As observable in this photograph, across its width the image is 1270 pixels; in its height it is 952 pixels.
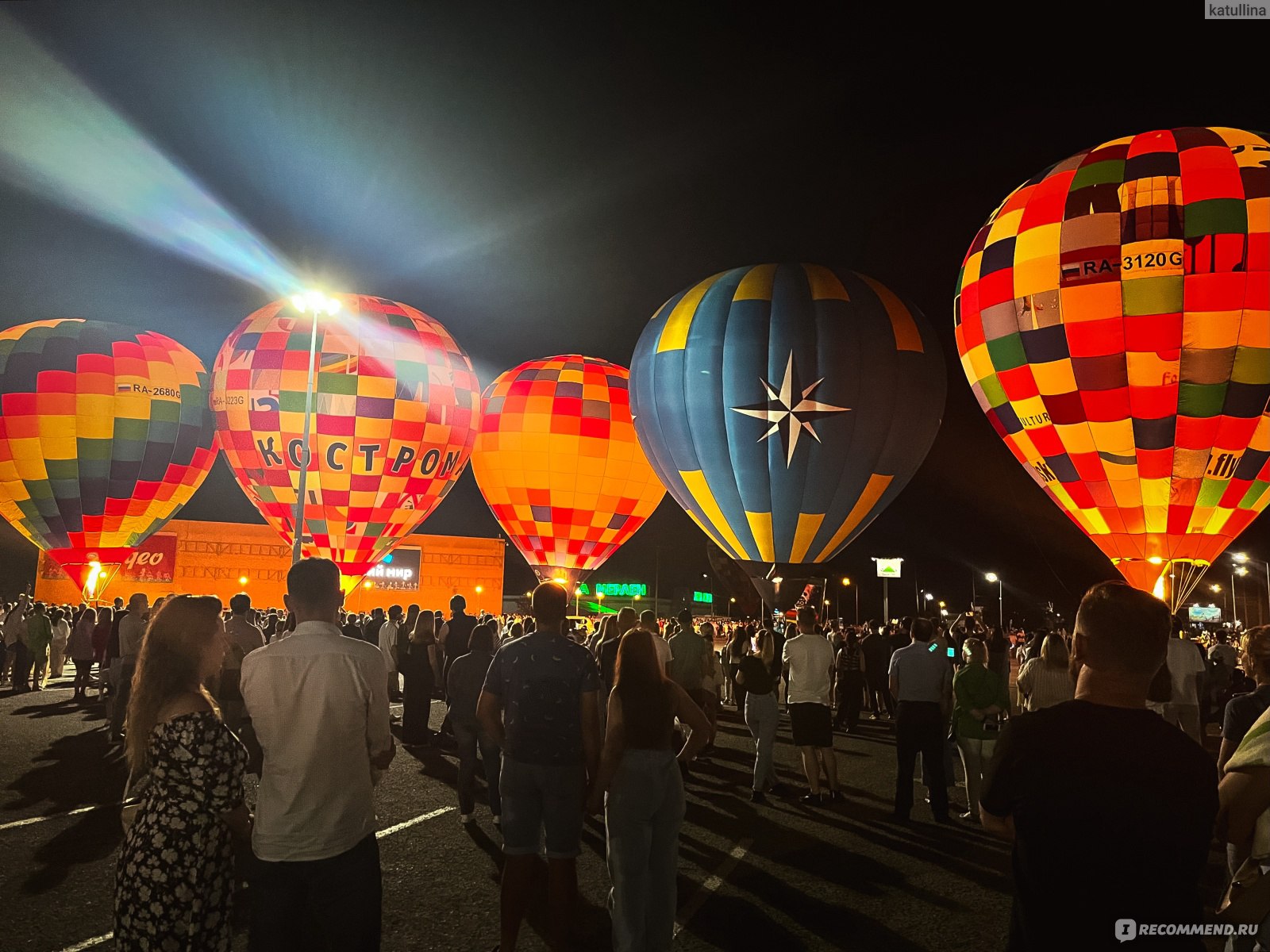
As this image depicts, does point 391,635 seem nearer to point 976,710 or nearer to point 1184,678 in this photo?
point 976,710

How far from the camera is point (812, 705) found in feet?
27.1

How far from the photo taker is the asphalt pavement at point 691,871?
4703 millimetres

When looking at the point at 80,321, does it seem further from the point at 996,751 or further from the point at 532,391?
the point at 996,751

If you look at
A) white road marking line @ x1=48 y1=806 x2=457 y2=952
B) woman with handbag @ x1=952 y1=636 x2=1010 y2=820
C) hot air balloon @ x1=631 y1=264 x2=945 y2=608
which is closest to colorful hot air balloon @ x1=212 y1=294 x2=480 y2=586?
hot air balloon @ x1=631 y1=264 x2=945 y2=608

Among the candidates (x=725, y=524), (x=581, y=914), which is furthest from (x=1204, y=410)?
(x=581, y=914)

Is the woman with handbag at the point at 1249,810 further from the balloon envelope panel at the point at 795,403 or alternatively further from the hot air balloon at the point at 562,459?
the hot air balloon at the point at 562,459

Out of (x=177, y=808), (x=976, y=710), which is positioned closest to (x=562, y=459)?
(x=976, y=710)

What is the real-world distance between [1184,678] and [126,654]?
12.1m

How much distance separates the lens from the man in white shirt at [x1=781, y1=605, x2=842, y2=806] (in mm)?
8258

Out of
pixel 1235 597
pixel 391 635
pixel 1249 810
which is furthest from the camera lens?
pixel 1235 597

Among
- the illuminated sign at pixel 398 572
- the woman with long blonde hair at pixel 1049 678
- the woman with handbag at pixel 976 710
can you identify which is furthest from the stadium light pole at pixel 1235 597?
the woman with handbag at pixel 976 710

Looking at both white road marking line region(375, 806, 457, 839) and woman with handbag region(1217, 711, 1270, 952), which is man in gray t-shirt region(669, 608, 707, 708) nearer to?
white road marking line region(375, 806, 457, 839)

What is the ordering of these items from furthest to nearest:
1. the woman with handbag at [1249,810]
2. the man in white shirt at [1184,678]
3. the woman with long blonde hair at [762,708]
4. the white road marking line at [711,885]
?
1. the man in white shirt at [1184,678]
2. the woman with long blonde hair at [762,708]
3. the white road marking line at [711,885]
4. the woman with handbag at [1249,810]

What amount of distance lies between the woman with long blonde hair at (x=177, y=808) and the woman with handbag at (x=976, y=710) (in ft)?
20.3
